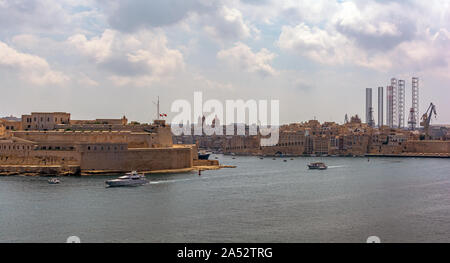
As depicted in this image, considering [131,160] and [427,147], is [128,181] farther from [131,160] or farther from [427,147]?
[427,147]

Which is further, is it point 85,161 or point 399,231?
point 85,161

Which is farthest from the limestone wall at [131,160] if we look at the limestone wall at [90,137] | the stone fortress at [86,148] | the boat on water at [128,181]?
the boat on water at [128,181]

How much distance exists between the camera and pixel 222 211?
2391cm

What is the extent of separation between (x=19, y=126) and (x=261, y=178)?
22.2 metres

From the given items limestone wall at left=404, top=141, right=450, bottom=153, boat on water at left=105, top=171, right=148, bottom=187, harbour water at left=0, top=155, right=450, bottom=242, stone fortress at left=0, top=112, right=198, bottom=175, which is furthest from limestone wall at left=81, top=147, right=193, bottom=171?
limestone wall at left=404, top=141, right=450, bottom=153

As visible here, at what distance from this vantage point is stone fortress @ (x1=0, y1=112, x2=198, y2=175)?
4103 cm

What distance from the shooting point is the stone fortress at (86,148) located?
41.0 metres

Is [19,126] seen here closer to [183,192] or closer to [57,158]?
[57,158]

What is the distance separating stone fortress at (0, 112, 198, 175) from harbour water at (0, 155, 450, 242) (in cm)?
410

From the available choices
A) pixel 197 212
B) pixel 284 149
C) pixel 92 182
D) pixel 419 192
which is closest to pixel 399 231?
pixel 197 212
